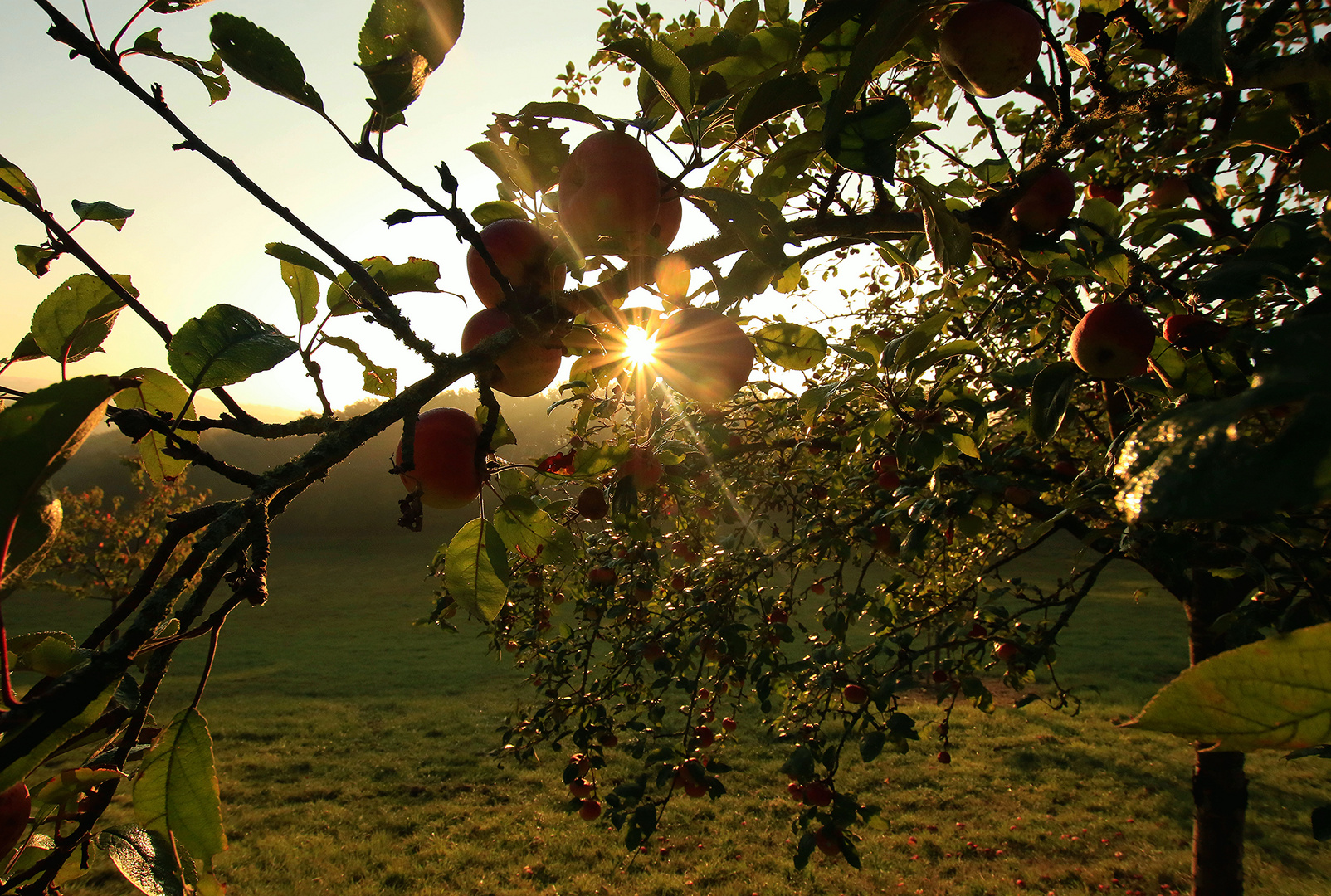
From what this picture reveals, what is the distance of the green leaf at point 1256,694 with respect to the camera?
36 cm

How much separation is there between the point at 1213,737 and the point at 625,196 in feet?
2.95

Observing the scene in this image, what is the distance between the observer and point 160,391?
102 centimetres

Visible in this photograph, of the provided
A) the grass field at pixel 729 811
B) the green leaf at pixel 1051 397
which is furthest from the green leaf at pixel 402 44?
the grass field at pixel 729 811

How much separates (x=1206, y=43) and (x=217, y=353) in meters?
1.25

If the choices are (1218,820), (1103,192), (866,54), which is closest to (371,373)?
(866,54)

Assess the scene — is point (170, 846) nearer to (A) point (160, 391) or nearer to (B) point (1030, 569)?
(A) point (160, 391)

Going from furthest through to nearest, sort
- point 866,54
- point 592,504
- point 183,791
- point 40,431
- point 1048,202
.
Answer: point 592,504, point 1048,202, point 183,791, point 866,54, point 40,431

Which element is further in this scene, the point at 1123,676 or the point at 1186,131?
the point at 1123,676

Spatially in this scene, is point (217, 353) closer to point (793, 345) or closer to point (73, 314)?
point (73, 314)

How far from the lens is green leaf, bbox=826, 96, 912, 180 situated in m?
0.75

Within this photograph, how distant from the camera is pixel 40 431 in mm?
512

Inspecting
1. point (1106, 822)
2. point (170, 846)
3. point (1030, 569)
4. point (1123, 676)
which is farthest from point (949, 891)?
point (1030, 569)

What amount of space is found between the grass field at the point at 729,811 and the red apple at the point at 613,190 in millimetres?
2247

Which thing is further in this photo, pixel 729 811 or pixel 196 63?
pixel 729 811
